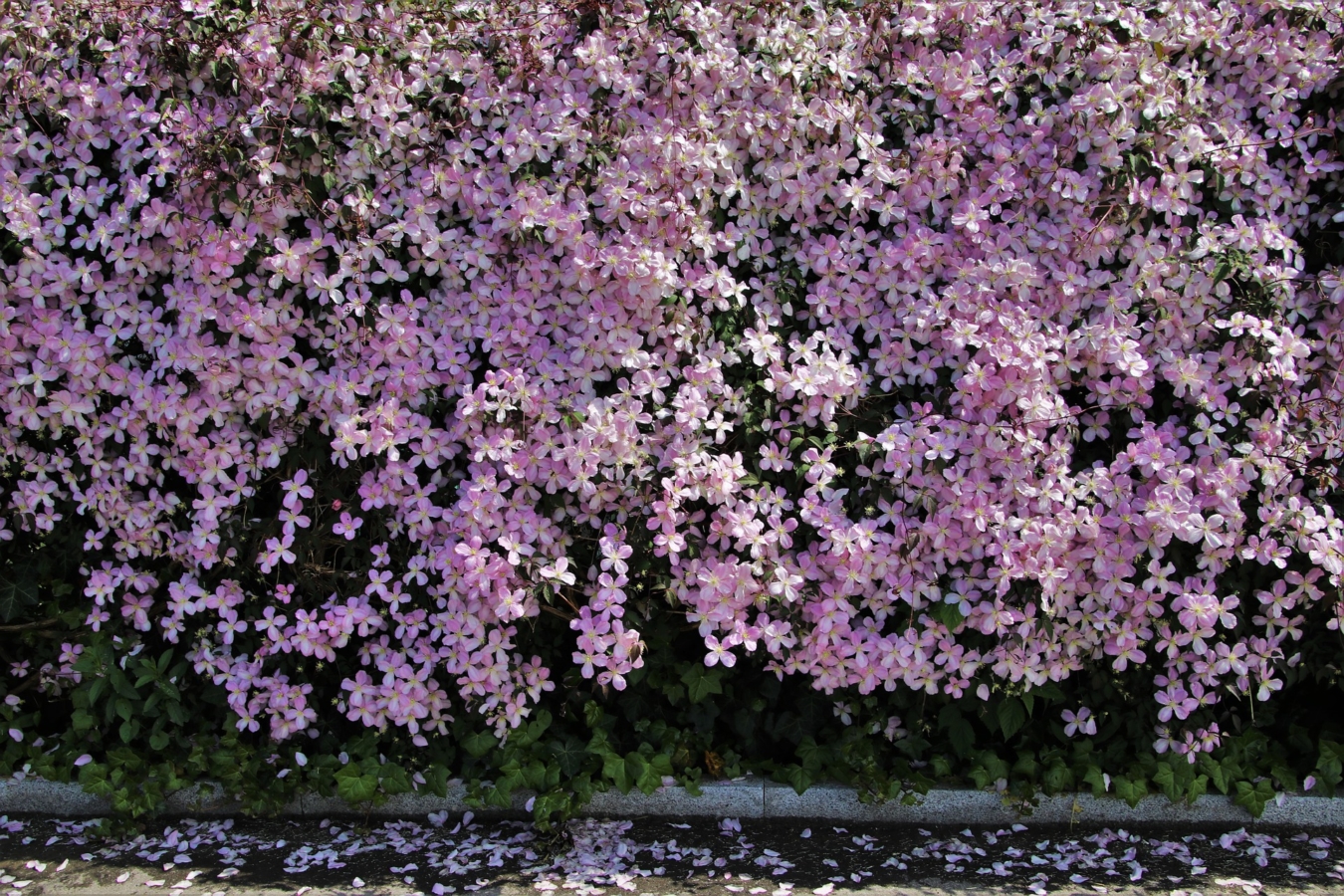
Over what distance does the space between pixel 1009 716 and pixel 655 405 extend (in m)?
1.65

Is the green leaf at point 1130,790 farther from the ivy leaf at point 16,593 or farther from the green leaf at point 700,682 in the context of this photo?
the ivy leaf at point 16,593

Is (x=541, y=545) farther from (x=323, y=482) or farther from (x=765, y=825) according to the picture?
(x=765, y=825)

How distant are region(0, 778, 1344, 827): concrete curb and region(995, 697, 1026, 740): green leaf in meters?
0.26

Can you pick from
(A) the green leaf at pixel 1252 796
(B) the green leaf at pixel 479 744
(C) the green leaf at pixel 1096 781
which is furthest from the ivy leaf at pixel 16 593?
(A) the green leaf at pixel 1252 796

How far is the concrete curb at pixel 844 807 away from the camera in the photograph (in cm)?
338

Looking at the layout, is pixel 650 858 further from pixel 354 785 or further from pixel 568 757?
pixel 354 785

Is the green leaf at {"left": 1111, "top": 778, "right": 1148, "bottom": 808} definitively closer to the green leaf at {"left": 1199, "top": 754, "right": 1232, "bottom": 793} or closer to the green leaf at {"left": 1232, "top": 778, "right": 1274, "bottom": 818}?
the green leaf at {"left": 1199, "top": 754, "right": 1232, "bottom": 793}

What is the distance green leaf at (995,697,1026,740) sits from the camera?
3.30 metres

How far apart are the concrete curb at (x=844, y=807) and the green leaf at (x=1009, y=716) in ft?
0.87

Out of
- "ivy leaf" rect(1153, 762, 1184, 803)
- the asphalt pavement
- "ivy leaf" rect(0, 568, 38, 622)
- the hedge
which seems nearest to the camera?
the asphalt pavement

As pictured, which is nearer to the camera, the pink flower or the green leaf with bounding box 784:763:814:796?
the pink flower

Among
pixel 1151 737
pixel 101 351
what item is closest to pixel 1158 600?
pixel 1151 737

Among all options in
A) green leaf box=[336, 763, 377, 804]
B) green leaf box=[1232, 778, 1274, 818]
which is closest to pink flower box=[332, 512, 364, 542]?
green leaf box=[336, 763, 377, 804]

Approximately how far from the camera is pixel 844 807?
340 cm
